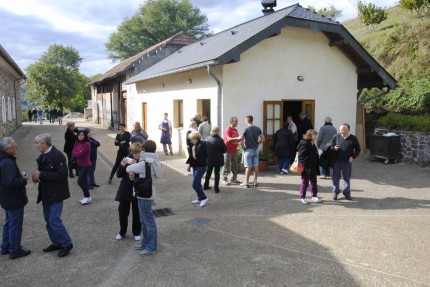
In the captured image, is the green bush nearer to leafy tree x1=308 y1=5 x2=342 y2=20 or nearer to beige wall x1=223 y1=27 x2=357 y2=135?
beige wall x1=223 y1=27 x2=357 y2=135

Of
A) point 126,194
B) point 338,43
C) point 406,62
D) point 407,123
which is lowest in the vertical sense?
point 126,194

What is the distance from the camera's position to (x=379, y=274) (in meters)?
4.41

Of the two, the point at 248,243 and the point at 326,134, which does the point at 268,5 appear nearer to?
the point at 326,134

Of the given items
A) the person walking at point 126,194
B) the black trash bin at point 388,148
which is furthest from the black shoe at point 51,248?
the black trash bin at point 388,148

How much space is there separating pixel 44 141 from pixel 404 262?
16.7 feet

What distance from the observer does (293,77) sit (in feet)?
37.2

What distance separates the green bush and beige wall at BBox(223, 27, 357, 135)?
1.10 metres

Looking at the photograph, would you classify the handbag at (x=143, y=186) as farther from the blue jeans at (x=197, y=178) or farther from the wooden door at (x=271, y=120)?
the wooden door at (x=271, y=120)

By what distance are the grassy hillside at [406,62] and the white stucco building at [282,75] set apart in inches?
91.5

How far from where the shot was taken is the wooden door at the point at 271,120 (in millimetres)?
10977

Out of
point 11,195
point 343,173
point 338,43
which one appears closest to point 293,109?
point 338,43

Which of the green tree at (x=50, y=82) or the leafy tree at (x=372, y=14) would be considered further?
the green tree at (x=50, y=82)

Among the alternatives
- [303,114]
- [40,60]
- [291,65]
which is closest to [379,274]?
[303,114]

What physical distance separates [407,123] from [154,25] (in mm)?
43357
